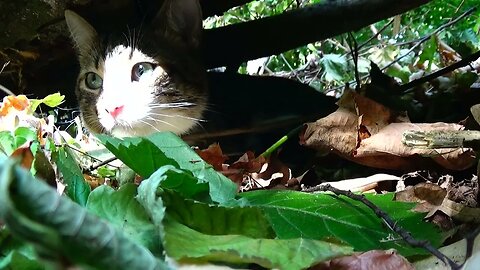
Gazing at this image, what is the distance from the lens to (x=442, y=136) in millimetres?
1029

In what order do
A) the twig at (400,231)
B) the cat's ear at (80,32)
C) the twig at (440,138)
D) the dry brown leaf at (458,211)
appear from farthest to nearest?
the cat's ear at (80,32) → the twig at (440,138) → the dry brown leaf at (458,211) → the twig at (400,231)

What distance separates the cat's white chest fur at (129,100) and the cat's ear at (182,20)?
17 centimetres

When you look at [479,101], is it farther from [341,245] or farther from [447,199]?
[341,245]

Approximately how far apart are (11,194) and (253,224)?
12.1 inches

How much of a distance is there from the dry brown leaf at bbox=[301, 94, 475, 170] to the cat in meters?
0.74

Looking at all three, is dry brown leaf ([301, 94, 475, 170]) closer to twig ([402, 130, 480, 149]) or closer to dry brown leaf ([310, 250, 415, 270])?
twig ([402, 130, 480, 149])

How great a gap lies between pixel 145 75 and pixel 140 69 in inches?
1.1

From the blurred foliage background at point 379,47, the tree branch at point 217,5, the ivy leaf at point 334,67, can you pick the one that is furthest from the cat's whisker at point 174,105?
the ivy leaf at point 334,67

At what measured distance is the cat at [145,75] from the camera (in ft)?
5.91

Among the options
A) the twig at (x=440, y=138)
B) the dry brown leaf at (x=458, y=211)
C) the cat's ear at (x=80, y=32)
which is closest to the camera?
the dry brown leaf at (x=458, y=211)

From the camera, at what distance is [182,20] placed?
2021mm

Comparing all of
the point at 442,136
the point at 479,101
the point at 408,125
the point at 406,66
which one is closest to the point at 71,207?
the point at 442,136

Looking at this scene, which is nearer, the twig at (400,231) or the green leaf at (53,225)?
the green leaf at (53,225)

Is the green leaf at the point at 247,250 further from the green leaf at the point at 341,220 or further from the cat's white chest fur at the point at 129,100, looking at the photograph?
the cat's white chest fur at the point at 129,100
